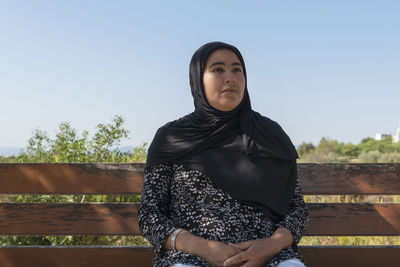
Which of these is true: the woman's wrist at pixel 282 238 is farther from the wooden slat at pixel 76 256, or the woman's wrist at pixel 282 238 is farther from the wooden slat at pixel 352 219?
the wooden slat at pixel 76 256

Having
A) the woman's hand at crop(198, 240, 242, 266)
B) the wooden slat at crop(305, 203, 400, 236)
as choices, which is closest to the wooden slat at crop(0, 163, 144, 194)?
the woman's hand at crop(198, 240, 242, 266)

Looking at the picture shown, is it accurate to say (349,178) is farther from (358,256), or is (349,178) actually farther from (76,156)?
(76,156)

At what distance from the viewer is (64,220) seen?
279cm

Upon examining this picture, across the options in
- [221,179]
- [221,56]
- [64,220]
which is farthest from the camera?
[64,220]

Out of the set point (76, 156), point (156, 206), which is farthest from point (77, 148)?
point (156, 206)

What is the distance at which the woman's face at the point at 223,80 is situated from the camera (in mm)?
2238

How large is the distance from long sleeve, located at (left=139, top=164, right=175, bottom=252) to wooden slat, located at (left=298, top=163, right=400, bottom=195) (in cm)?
101

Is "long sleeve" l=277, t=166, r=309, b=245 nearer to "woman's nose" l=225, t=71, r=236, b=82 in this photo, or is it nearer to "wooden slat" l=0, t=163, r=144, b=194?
"woman's nose" l=225, t=71, r=236, b=82

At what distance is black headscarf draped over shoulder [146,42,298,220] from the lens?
7.11 ft

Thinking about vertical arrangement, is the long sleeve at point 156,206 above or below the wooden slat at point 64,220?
above

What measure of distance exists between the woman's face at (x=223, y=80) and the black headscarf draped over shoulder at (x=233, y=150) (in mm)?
30

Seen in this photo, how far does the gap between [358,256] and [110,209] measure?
174cm

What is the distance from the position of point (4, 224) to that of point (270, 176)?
1.82 metres

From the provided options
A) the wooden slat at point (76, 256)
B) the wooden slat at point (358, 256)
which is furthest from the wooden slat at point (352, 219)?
the wooden slat at point (76, 256)
